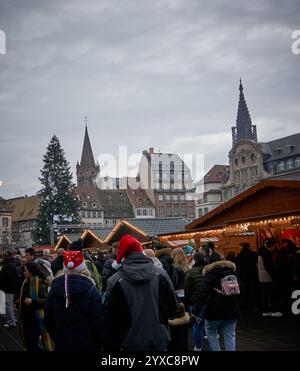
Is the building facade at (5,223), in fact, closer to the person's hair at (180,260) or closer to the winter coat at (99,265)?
the winter coat at (99,265)

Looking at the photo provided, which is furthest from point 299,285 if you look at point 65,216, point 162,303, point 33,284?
point 65,216

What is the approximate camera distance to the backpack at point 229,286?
258 inches

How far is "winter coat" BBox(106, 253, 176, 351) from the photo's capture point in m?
4.40

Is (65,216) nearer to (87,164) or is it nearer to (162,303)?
(162,303)

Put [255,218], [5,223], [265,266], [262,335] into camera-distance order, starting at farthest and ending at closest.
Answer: [5,223] → [255,218] → [265,266] → [262,335]

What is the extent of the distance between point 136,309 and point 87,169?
116 m

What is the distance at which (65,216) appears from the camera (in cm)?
5781

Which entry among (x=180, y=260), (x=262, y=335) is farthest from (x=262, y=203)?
(x=180, y=260)

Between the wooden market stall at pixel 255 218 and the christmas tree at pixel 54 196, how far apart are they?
37929 mm

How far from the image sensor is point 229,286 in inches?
258

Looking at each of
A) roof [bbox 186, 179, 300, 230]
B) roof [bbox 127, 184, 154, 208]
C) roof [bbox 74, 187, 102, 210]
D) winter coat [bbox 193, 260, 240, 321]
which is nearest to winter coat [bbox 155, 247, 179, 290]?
winter coat [bbox 193, 260, 240, 321]

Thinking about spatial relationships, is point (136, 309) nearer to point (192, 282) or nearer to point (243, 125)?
point (192, 282)
